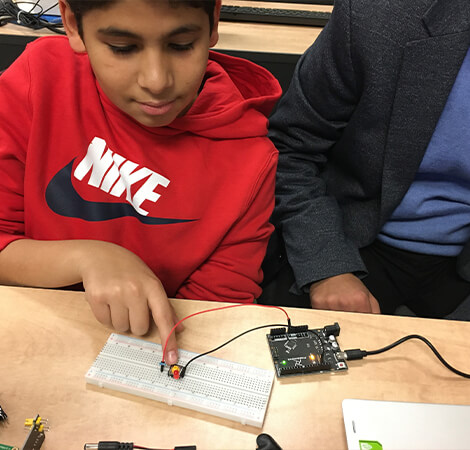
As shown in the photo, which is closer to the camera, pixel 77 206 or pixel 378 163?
pixel 77 206

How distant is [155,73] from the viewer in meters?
0.62

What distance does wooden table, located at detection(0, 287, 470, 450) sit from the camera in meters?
0.56

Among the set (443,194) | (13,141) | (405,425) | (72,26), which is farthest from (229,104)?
(405,425)

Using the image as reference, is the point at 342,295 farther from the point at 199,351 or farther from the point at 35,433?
the point at 35,433

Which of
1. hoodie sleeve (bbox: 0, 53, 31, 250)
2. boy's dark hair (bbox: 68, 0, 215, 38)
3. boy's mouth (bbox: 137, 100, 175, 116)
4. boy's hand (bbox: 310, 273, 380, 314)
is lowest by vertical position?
boy's hand (bbox: 310, 273, 380, 314)

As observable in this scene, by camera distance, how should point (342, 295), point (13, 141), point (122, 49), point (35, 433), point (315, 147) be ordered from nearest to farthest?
point (35, 433), point (122, 49), point (13, 141), point (342, 295), point (315, 147)

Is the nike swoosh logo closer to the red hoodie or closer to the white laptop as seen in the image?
the red hoodie

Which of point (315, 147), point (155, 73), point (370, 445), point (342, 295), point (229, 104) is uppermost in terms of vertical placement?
point (155, 73)

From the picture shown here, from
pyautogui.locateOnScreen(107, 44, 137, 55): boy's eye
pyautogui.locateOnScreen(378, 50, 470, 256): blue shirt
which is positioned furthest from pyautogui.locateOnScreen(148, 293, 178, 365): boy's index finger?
pyautogui.locateOnScreen(378, 50, 470, 256): blue shirt

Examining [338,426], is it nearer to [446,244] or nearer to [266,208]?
[266,208]

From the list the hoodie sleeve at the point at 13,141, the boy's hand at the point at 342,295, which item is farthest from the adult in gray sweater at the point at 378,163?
the hoodie sleeve at the point at 13,141

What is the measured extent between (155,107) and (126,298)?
0.34 m

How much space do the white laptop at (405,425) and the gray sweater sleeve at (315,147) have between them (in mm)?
409

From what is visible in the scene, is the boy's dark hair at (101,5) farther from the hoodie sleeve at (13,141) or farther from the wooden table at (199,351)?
the wooden table at (199,351)
